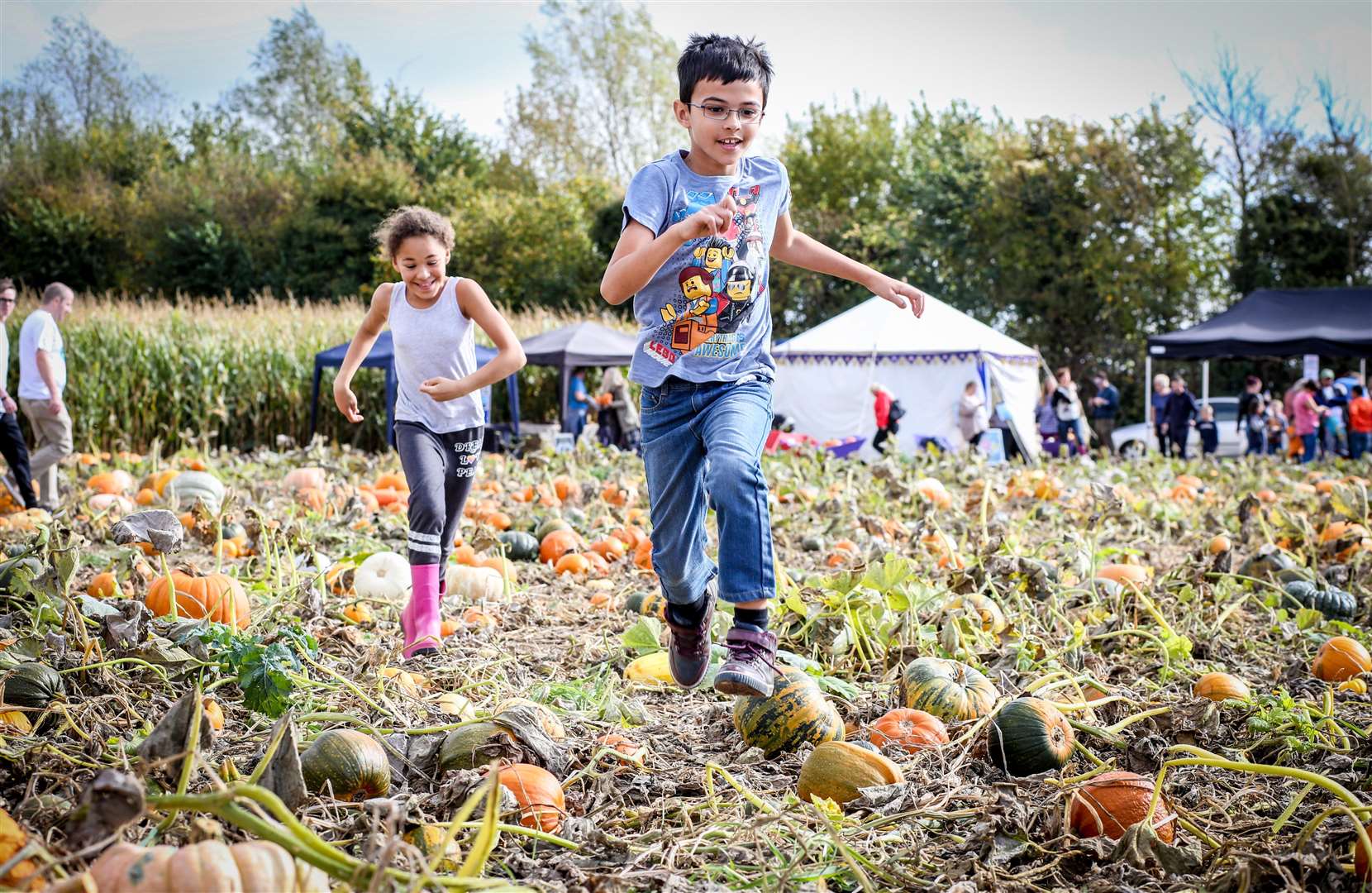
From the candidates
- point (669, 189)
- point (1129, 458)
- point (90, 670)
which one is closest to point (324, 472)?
point (90, 670)

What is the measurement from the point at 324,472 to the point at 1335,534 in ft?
20.8

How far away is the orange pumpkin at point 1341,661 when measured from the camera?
3.68m

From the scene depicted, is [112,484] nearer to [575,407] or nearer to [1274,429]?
[575,407]

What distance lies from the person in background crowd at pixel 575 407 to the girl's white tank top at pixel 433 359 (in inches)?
454

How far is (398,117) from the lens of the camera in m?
38.6

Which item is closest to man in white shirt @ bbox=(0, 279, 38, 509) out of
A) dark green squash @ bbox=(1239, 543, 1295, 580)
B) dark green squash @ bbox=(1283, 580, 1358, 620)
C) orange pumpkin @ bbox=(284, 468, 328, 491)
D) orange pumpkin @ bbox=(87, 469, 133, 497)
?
orange pumpkin @ bbox=(87, 469, 133, 497)

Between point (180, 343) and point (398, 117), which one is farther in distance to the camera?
point (398, 117)

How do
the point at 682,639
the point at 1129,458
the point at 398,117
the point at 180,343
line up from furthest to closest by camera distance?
the point at 398,117 → the point at 180,343 → the point at 1129,458 → the point at 682,639

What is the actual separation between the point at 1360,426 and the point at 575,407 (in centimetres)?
1061

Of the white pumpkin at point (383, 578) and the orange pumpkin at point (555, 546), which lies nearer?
the white pumpkin at point (383, 578)

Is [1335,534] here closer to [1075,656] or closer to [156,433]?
[1075,656]

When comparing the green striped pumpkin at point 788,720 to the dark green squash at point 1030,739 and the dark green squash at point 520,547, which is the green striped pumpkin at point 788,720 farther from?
the dark green squash at point 520,547

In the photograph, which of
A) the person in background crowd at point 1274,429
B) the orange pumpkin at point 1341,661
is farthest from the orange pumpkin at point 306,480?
the person in background crowd at point 1274,429

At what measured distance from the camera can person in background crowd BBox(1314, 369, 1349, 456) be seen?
53.3 feet
